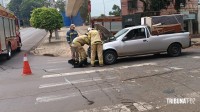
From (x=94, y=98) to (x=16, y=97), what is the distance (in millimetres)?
2143

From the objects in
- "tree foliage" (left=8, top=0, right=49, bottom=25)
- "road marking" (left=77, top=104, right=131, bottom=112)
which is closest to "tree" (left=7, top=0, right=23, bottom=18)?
"tree foliage" (left=8, top=0, right=49, bottom=25)

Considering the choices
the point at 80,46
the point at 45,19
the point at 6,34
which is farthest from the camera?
the point at 45,19

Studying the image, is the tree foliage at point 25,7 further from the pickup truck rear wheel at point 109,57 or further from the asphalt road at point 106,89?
the asphalt road at point 106,89

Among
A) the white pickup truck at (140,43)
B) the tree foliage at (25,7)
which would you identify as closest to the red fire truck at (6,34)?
the white pickup truck at (140,43)

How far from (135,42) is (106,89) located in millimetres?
5456

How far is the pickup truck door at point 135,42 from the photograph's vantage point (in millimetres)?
13141

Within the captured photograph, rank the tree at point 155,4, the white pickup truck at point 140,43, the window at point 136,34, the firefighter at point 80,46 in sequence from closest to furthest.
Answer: the firefighter at point 80,46 < the white pickup truck at point 140,43 < the window at point 136,34 < the tree at point 155,4

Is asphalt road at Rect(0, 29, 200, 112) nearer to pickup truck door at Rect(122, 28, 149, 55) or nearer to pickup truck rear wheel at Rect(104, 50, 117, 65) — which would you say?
pickup truck rear wheel at Rect(104, 50, 117, 65)

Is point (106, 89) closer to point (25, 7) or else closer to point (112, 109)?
point (112, 109)

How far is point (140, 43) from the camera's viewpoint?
522 inches

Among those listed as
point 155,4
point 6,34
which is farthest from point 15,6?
point 6,34

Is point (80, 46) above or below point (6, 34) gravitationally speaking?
below

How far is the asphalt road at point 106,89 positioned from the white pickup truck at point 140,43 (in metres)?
1.40

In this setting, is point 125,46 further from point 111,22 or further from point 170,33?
point 111,22
